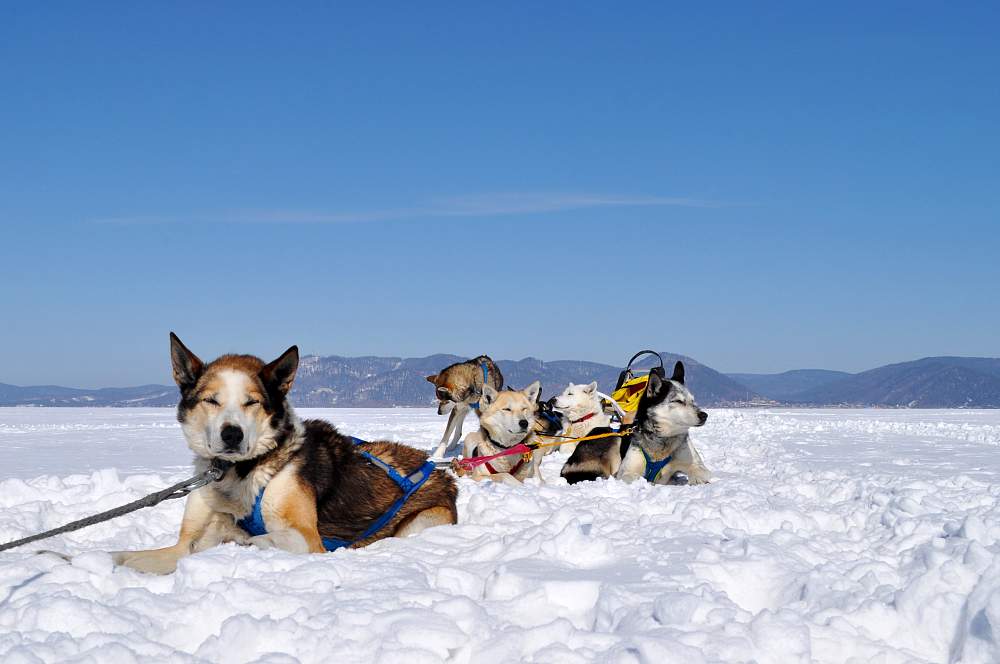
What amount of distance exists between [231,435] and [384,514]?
1208 mm

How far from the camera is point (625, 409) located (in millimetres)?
11703

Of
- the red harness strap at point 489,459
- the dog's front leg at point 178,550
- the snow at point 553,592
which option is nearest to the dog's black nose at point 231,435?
the dog's front leg at point 178,550

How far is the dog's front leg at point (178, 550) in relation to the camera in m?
4.18

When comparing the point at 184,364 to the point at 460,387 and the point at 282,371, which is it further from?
the point at 460,387

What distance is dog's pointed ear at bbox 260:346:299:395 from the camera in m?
4.71

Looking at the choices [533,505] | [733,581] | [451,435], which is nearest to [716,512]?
[533,505]

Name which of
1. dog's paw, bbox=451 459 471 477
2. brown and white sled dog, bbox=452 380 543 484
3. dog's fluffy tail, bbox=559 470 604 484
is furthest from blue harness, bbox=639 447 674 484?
dog's paw, bbox=451 459 471 477

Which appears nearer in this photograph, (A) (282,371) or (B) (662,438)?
(A) (282,371)

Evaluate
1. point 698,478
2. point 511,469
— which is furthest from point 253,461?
point 698,478

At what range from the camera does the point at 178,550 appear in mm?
4469

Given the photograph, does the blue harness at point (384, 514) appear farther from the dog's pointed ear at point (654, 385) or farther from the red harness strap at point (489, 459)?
the dog's pointed ear at point (654, 385)

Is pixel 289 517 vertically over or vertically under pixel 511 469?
over

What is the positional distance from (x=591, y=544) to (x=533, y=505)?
66.0 inches

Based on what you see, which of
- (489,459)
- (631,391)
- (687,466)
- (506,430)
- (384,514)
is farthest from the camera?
(631,391)
